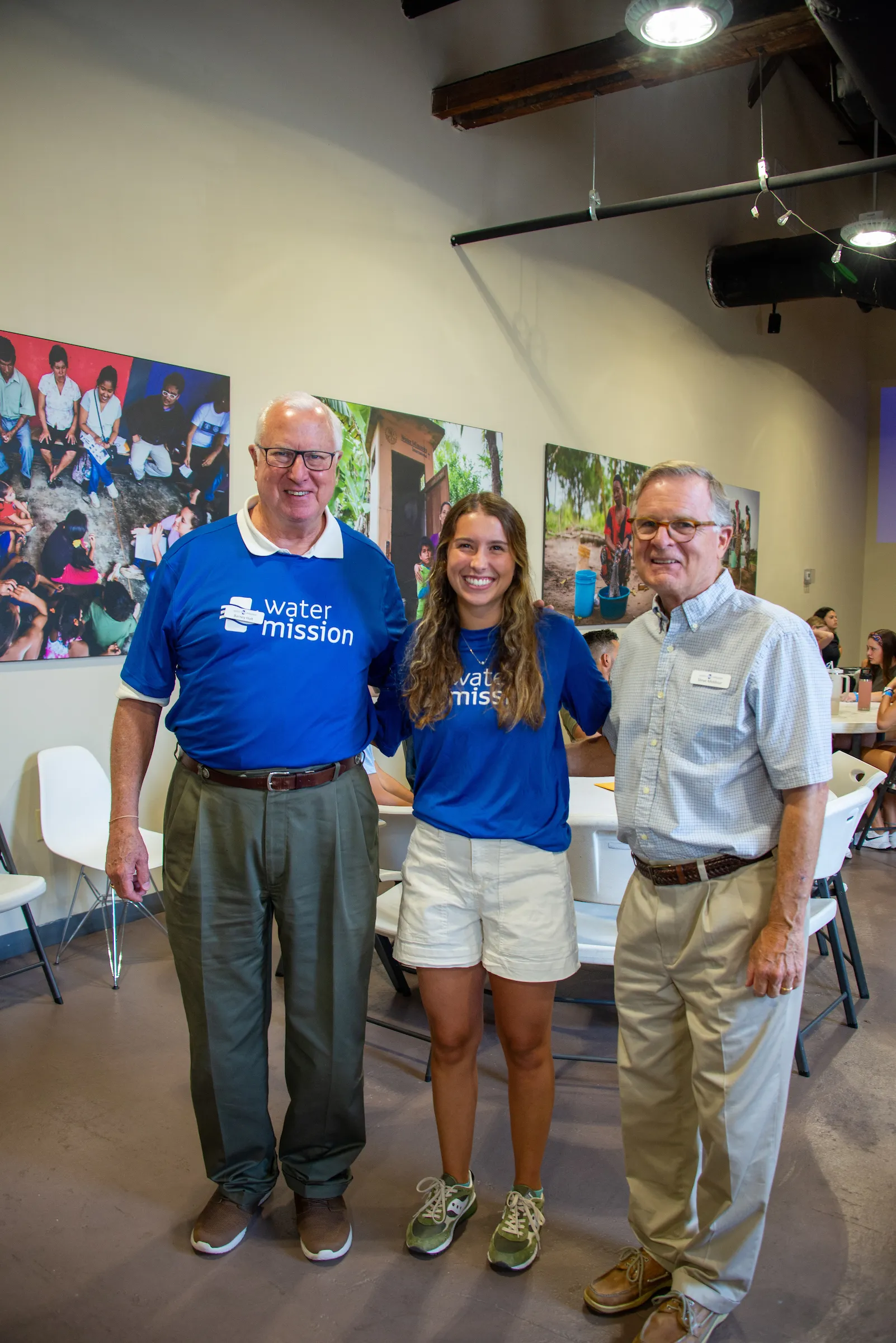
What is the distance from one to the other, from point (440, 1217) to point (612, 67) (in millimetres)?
5692

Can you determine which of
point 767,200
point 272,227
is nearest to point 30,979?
point 272,227

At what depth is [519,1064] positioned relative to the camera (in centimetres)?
211

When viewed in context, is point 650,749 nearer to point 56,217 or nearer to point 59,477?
point 59,477

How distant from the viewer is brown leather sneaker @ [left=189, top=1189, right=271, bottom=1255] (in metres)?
2.17

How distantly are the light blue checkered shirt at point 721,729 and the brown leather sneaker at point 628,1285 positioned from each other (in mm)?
902

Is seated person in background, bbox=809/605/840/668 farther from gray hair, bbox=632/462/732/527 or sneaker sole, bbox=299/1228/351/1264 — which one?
sneaker sole, bbox=299/1228/351/1264

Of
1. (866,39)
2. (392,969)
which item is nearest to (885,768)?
(392,969)

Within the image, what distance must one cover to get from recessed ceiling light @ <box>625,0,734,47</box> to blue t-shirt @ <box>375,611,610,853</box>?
10.1 feet

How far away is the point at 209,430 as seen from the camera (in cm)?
446

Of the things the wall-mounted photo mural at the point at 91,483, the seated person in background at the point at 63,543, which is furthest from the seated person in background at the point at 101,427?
the seated person in background at the point at 63,543

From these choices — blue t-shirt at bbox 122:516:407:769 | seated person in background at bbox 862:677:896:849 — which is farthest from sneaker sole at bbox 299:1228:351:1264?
seated person in background at bbox 862:677:896:849

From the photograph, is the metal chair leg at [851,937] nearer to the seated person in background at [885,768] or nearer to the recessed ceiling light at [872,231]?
the seated person in background at [885,768]

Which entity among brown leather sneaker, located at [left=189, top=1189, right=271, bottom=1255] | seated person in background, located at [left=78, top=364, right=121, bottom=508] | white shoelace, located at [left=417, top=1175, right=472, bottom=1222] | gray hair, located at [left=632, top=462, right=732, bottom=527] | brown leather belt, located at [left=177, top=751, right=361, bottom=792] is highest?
seated person in background, located at [left=78, top=364, right=121, bottom=508]

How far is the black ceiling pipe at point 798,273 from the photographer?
8.06m
